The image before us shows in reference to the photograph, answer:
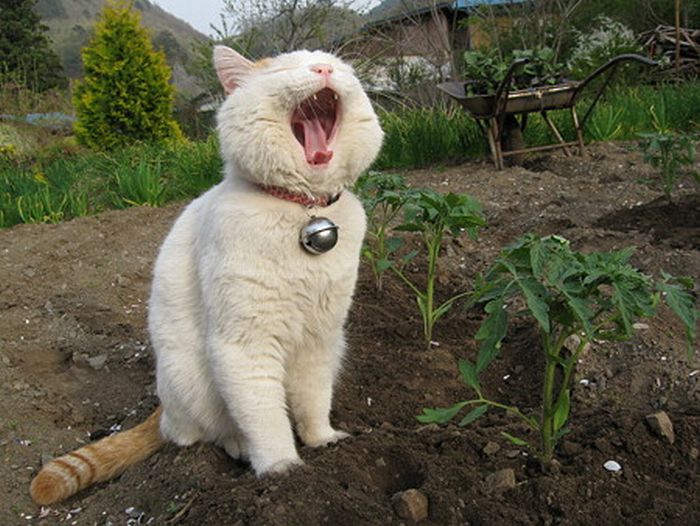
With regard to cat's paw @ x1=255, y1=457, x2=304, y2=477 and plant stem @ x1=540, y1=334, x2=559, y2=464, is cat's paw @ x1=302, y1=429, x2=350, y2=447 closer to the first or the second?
cat's paw @ x1=255, y1=457, x2=304, y2=477

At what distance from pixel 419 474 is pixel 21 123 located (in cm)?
1278

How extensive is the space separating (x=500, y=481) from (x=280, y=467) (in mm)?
615

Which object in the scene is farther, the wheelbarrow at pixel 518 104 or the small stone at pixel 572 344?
the wheelbarrow at pixel 518 104

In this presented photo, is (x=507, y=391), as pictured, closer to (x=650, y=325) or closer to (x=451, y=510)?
(x=650, y=325)

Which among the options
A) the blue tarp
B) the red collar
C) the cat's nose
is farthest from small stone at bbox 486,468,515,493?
the blue tarp

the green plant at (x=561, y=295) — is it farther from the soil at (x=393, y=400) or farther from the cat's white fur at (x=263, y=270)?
the cat's white fur at (x=263, y=270)

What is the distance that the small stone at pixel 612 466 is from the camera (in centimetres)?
173

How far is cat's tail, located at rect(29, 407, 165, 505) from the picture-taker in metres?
2.16

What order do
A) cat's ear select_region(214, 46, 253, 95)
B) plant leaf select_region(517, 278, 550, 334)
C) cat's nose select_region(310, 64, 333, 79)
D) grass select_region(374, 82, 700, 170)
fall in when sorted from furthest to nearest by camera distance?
grass select_region(374, 82, 700, 170) → cat's ear select_region(214, 46, 253, 95) → cat's nose select_region(310, 64, 333, 79) → plant leaf select_region(517, 278, 550, 334)

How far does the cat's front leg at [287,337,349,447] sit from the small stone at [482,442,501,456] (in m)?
0.50

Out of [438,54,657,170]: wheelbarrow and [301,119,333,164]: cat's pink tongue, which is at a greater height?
[301,119,333,164]: cat's pink tongue

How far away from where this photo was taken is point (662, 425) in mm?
1843

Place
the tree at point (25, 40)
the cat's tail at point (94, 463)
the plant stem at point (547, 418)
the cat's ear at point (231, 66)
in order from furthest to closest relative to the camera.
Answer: the tree at point (25, 40), the cat's tail at point (94, 463), the cat's ear at point (231, 66), the plant stem at point (547, 418)

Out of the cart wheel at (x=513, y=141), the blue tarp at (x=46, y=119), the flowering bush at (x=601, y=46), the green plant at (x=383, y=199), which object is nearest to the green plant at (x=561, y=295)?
the green plant at (x=383, y=199)
